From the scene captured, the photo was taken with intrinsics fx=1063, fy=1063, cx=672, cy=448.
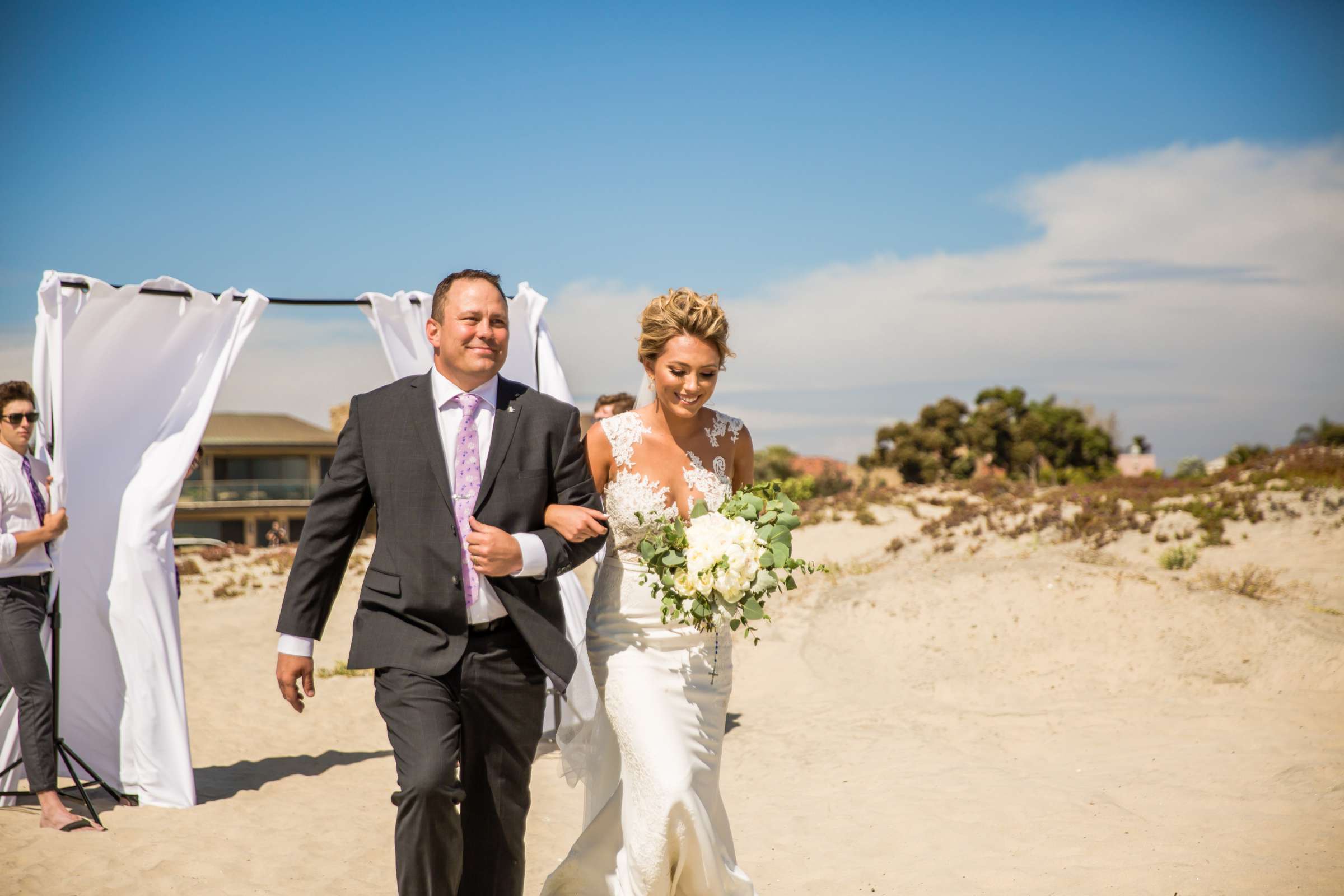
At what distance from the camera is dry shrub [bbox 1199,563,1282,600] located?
39.8ft

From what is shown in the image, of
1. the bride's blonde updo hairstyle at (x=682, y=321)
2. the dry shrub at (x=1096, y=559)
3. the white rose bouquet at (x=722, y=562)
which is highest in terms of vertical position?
the bride's blonde updo hairstyle at (x=682, y=321)

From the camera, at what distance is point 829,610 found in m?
13.4

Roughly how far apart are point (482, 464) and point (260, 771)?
5593 millimetres

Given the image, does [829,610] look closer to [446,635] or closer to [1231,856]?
[1231,856]

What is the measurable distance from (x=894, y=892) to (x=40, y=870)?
4372 millimetres

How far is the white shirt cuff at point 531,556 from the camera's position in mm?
3461

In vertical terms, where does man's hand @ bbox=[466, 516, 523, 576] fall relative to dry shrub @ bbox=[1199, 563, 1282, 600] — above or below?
above

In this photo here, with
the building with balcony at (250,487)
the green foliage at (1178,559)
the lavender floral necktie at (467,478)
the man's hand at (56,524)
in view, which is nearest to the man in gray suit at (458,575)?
the lavender floral necktie at (467,478)

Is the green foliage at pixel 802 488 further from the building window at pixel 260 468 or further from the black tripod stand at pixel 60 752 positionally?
the black tripod stand at pixel 60 752

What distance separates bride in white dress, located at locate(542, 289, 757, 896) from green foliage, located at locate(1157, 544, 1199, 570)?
11.9 m

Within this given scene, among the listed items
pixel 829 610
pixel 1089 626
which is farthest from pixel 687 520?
pixel 829 610

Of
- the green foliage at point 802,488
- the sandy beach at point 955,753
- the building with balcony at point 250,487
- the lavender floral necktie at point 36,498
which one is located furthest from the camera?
the building with balcony at point 250,487

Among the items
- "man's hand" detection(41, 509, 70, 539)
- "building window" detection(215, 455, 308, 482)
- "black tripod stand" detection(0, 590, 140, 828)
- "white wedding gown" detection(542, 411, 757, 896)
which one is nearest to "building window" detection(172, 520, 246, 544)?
"building window" detection(215, 455, 308, 482)

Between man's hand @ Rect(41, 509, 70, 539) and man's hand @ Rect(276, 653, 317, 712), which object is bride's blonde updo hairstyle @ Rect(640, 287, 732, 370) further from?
man's hand @ Rect(41, 509, 70, 539)
